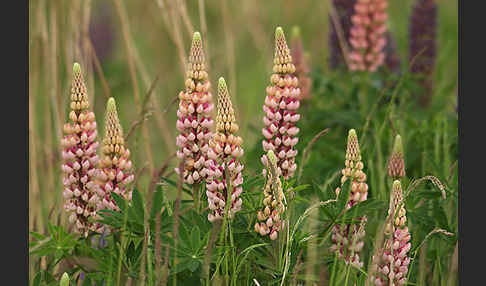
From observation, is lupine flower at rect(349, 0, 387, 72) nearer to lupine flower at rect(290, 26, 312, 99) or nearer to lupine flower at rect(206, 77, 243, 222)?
lupine flower at rect(290, 26, 312, 99)

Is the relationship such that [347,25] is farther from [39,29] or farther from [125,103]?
[125,103]

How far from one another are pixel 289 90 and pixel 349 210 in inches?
17.4

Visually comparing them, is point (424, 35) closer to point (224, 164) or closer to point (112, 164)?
point (224, 164)

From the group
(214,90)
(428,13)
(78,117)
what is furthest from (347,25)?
(78,117)

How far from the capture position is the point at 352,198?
2336mm

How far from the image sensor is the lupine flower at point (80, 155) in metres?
2.25

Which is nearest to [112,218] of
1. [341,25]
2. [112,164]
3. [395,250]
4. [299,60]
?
[112,164]

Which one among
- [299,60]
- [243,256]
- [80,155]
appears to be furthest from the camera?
[299,60]

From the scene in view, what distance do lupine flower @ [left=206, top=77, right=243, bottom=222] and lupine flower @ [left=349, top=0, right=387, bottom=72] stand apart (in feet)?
6.34

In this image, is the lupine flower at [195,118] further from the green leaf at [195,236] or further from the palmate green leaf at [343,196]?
the palmate green leaf at [343,196]

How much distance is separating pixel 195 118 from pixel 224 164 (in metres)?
0.19

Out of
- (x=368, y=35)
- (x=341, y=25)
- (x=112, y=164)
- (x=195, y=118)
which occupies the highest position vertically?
(x=341, y=25)

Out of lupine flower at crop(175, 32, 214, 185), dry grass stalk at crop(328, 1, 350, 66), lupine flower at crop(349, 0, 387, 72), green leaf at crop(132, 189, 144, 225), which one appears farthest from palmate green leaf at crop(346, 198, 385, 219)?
dry grass stalk at crop(328, 1, 350, 66)

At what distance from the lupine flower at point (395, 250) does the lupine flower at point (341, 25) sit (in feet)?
7.67
